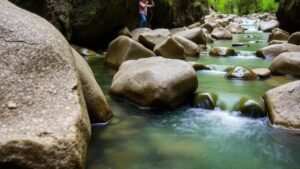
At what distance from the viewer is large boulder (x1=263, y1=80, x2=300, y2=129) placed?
461cm

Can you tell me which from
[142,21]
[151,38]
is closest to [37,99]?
[151,38]

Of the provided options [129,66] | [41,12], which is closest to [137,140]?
[129,66]

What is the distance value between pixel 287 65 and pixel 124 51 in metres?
3.75

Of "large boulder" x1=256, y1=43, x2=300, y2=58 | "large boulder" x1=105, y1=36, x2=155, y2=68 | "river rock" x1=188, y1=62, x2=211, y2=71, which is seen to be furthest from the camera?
"large boulder" x1=256, y1=43, x2=300, y2=58

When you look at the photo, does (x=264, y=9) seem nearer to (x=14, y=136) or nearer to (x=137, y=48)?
(x=137, y=48)

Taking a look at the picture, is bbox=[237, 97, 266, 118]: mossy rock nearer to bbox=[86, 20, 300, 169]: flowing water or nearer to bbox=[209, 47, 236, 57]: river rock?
bbox=[86, 20, 300, 169]: flowing water

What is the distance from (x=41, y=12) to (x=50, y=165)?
6832 mm

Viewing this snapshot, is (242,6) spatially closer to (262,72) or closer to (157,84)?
(262,72)

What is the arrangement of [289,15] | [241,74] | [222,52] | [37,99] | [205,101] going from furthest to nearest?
[289,15], [222,52], [241,74], [205,101], [37,99]

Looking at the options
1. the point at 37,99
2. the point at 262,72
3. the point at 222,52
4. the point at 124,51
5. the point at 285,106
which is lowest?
the point at 222,52

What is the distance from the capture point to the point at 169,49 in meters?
9.09

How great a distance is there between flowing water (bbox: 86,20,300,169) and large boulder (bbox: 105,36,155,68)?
2329 millimetres

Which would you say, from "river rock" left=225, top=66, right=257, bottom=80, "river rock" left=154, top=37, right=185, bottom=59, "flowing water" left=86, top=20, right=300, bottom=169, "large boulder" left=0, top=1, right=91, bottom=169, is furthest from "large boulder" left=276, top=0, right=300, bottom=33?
"large boulder" left=0, top=1, right=91, bottom=169

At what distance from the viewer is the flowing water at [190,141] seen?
12.2 feet
